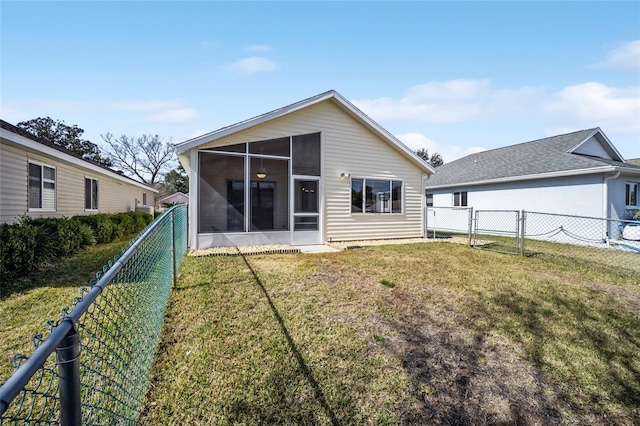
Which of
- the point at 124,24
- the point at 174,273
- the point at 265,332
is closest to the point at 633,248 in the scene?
the point at 265,332

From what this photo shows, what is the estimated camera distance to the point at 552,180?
506 inches

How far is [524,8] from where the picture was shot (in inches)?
337

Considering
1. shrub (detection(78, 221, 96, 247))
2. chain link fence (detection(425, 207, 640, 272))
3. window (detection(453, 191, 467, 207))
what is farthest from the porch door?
window (detection(453, 191, 467, 207))

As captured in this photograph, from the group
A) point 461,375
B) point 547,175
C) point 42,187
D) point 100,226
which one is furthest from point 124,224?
point 547,175

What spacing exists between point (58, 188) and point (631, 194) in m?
22.4

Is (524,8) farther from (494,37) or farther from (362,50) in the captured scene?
(362,50)

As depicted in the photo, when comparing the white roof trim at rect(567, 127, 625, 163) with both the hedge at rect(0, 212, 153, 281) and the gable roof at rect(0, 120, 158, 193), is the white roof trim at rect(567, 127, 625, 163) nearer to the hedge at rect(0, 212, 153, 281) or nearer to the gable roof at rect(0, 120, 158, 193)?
the hedge at rect(0, 212, 153, 281)

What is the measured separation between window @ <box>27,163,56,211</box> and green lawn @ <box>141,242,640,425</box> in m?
6.59

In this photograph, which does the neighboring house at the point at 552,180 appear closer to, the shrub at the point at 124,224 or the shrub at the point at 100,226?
the shrub at the point at 124,224

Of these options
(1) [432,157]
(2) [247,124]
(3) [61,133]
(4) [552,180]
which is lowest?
(4) [552,180]

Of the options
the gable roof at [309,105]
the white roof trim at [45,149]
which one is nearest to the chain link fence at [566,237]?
the gable roof at [309,105]

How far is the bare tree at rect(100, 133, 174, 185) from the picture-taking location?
39156 millimetres

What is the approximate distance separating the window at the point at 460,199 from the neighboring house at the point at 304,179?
666 cm

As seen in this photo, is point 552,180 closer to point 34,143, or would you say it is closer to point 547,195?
point 547,195
